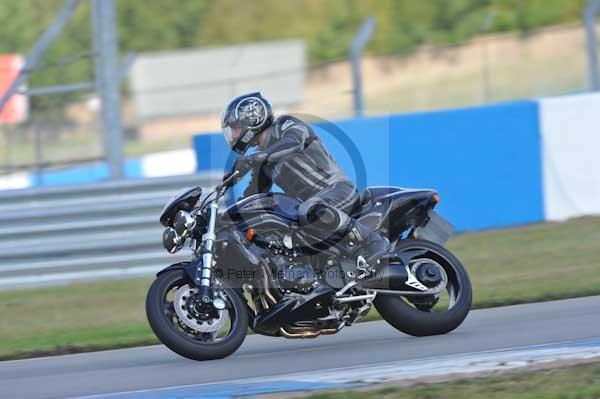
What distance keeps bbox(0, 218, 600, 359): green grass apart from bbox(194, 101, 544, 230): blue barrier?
0.30m

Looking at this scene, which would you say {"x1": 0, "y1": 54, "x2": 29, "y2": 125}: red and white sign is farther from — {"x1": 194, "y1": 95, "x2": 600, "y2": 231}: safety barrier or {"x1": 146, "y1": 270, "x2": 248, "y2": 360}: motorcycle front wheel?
{"x1": 146, "y1": 270, "x2": 248, "y2": 360}: motorcycle front wheel

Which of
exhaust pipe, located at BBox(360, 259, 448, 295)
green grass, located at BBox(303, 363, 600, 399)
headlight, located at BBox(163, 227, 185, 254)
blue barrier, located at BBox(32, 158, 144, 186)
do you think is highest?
blue barrier, located at BBox(32, 158, 144, 186)

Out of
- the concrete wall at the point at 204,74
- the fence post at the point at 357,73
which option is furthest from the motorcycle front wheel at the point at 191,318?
the concrete wall at the point at 204,74

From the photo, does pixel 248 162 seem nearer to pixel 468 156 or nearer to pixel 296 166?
pixel 296 166

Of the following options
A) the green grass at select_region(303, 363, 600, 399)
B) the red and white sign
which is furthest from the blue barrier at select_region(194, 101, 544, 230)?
the red and white sign

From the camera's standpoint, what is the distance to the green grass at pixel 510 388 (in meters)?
5.43

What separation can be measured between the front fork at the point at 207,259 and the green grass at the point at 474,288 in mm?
1423

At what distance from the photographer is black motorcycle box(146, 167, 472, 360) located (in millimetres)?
6691

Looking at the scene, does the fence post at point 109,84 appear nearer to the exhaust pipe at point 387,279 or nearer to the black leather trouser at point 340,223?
the black leather trouser at point 340,223

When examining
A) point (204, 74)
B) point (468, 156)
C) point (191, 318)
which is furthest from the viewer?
point (204, 74)

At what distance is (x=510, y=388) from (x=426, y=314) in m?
1.65

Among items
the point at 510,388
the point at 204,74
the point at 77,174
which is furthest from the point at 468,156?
the point at 204,74

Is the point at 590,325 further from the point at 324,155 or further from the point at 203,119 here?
the point at 203,119

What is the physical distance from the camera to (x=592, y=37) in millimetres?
13953
